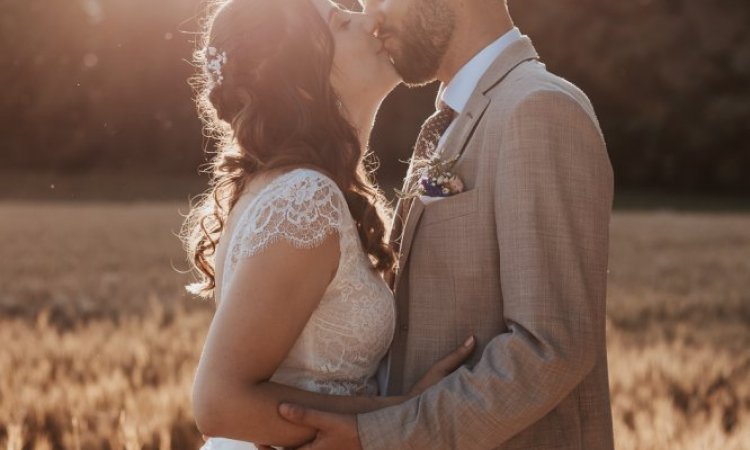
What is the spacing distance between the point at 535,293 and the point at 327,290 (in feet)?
2.14

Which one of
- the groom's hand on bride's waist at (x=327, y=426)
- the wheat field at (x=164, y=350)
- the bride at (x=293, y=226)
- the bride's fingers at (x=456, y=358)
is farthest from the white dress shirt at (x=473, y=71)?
the wheat field at (x=164, y=350)

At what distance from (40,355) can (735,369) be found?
436cm

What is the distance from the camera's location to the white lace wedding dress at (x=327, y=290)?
2711 millimetres

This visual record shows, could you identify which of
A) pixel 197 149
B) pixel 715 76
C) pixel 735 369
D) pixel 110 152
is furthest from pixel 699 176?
pixel 735 369

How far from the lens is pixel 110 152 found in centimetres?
5012

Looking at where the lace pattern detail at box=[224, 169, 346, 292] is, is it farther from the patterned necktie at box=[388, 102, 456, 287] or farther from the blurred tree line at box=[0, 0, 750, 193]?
the blurred tree line at box=[0, 0, 750, 193]

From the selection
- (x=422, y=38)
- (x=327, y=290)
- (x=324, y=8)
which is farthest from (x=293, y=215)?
(x=422, y=38)

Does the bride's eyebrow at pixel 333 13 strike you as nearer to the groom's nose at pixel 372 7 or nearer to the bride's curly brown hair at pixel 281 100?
the bride's curly brown hair at pixel 281 100

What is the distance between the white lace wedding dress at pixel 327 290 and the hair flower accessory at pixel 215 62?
0.45 m

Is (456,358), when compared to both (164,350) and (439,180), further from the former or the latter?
(164,350)

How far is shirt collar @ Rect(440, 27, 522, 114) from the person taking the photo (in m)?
3.16

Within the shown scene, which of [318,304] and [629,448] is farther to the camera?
[629,448]

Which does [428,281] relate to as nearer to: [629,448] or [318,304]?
[318,304]

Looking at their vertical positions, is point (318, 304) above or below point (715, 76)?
above
